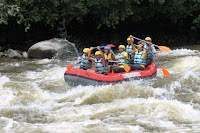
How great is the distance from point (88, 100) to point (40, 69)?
4.38 meters

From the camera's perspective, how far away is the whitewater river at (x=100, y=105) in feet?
20.1

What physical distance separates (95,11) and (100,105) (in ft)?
29.5

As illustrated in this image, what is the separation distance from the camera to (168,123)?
612cm

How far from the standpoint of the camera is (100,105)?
730cm

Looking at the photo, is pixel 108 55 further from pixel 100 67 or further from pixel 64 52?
pixel 64 52

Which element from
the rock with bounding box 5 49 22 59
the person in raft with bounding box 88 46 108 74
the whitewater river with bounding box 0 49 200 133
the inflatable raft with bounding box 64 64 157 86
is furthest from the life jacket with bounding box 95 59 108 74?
the rock with bounding box 5 49 22 59

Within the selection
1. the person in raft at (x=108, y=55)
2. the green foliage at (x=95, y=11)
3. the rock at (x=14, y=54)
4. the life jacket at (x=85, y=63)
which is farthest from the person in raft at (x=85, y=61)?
the rock at (x=14, y=54)

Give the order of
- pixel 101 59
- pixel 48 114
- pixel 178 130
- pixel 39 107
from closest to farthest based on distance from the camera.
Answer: pixel 178 130 < pixel 48 114 < pixel 39 107 < pixel 101 59

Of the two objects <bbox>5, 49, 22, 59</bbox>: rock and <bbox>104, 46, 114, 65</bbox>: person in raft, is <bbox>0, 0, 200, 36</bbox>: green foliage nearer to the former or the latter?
<bbox>5, 49, 22, 59</bbox>: rock

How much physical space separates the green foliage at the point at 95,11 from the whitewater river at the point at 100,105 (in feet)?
15.3

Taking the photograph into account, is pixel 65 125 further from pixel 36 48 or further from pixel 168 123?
pixel 36 48

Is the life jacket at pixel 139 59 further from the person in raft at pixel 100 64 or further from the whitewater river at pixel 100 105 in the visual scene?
the person in raft at pixel 100 64

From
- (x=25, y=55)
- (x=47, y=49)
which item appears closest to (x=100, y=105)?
(x=47, y=49)

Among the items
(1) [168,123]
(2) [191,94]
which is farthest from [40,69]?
(1) [168,123]
